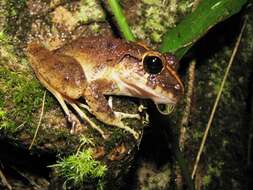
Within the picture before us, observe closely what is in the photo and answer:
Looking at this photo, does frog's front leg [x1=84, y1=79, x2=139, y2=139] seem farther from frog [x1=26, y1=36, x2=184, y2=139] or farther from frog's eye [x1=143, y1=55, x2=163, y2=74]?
frog's eye [x1=143, y1=55, x2=163, y2=74]

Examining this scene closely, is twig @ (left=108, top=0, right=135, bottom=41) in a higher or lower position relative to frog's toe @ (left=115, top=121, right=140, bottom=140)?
higher

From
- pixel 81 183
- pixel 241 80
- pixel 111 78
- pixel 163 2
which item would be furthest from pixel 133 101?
pixel 241 80

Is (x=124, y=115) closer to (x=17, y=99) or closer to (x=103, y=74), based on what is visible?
(x=103, y=74)

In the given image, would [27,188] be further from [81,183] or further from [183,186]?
[183,186]

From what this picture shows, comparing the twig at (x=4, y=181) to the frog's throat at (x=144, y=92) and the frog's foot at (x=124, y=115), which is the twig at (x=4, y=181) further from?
the frog's throat at (x=144, y=92)

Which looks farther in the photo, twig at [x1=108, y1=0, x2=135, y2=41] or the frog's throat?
the frog's throat

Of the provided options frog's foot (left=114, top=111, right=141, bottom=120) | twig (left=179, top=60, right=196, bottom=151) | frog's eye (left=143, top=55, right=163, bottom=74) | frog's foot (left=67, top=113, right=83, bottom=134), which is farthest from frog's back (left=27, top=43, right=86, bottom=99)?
twig (left=179, top=60, right=196, bottom=151)

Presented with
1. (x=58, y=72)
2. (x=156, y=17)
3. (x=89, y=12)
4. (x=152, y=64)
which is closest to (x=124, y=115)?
(x=152, y=64)
